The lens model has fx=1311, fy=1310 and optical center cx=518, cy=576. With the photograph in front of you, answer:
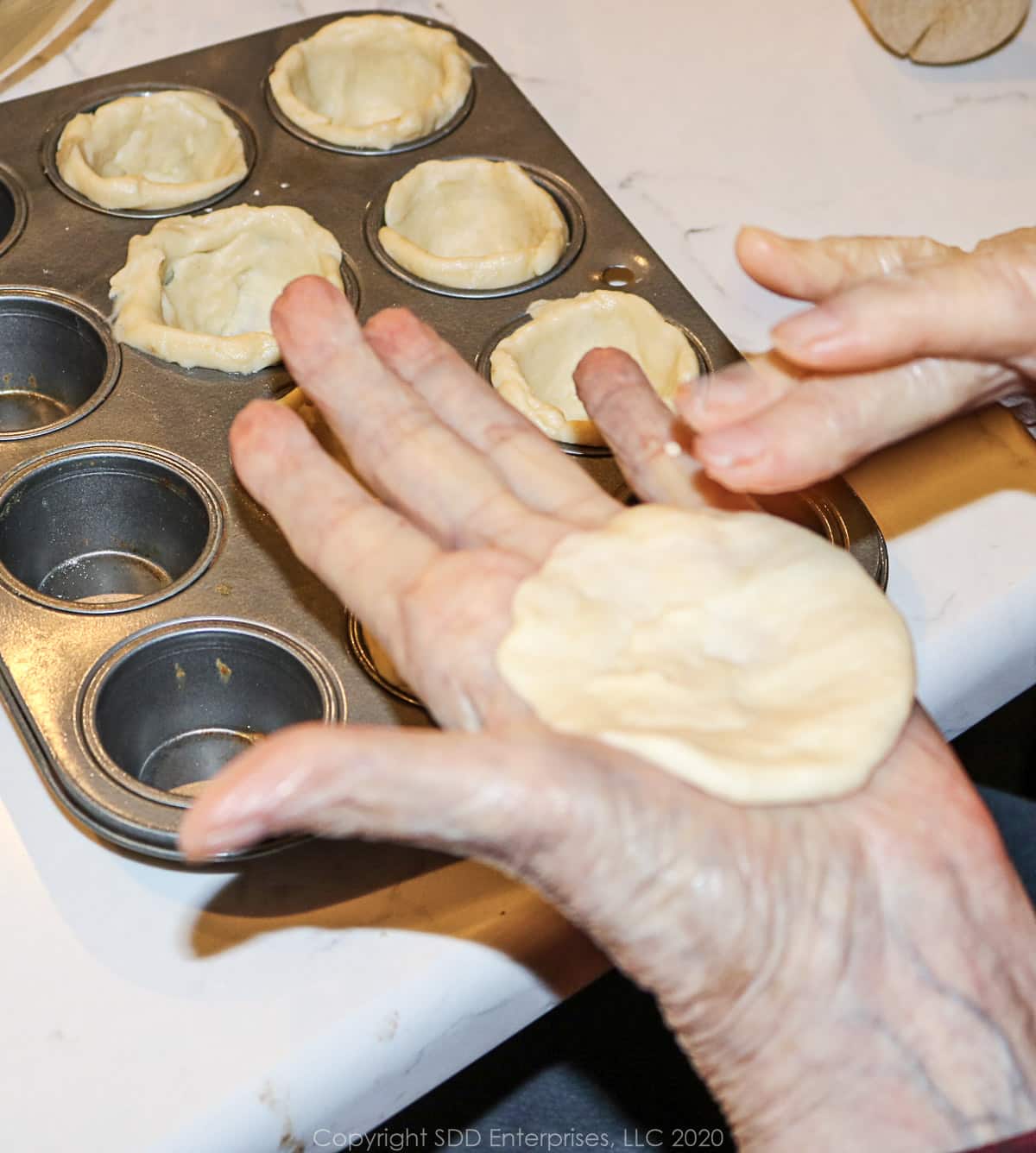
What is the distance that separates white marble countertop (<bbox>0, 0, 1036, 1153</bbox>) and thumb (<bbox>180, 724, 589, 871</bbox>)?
46 cm

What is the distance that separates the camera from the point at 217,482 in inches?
85.2

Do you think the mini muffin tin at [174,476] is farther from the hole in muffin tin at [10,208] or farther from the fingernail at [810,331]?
the fingernail at [810,331]

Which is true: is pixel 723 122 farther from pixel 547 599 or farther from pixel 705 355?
pixel 547 599

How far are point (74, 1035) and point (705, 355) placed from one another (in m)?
1.54

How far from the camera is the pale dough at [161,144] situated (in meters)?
2.59

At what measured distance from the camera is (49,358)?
246 centimetres

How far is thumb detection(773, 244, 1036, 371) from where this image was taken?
1.55 m

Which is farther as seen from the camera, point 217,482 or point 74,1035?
point 217,482

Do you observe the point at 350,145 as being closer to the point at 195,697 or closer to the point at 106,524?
the point at 106,524

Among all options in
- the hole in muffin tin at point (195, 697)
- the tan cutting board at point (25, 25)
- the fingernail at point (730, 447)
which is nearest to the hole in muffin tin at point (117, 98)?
the tan cutting board at point (25, 25)

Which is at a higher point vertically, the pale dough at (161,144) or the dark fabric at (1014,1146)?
the pale dough at (161,144)

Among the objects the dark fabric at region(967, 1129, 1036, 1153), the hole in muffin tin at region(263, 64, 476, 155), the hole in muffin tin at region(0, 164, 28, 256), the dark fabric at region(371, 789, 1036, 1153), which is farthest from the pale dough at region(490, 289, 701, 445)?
the dark fabric at region(967, 1129, 1036, 1153)

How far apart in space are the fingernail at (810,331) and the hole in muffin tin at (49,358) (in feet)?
4.09

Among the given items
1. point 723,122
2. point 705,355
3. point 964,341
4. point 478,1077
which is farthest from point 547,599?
point 723,122
